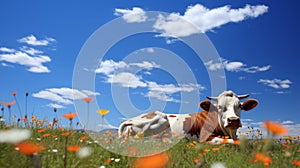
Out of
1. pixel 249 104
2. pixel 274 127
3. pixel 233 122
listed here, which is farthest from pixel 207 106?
pixel 274 127

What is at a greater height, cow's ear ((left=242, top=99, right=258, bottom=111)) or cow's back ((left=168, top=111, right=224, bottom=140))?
cow's ear ((left=242, top=99, right=258, bottom=111))

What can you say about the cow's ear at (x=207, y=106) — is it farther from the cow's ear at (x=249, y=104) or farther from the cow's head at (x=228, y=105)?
the cow's ear at (x=249, y=104)

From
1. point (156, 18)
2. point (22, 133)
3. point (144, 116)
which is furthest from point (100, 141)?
point (144, 116)

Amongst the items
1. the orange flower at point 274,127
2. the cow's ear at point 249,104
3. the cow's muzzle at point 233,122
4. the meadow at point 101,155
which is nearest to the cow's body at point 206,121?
the cow's ear at point 249,104

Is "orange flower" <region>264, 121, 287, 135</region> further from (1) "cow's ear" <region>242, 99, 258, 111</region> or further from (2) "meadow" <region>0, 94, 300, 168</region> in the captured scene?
(1) "cow's ear" <region>242, 99, 258, 111</region>

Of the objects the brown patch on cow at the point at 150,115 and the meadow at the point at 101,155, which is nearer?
the meadow at the point at 101,155

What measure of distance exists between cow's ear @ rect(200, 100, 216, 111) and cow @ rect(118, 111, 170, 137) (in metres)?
1.28

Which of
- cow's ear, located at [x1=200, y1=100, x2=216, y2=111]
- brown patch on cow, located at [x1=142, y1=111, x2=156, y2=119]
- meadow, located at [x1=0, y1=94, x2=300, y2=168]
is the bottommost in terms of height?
meadow, located at [x1=0, y1=94, x2=300, y2=168]

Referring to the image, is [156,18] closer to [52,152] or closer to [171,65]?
[171,65]

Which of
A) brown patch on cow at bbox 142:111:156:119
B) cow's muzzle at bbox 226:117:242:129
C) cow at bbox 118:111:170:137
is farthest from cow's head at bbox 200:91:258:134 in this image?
brown patch on cow at bbox 142:111:156:119

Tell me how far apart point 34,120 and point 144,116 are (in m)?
3.71

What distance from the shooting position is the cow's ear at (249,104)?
1034 centimetres

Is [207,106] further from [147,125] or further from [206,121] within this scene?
[147,125]

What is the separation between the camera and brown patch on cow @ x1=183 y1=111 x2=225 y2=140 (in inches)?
423
